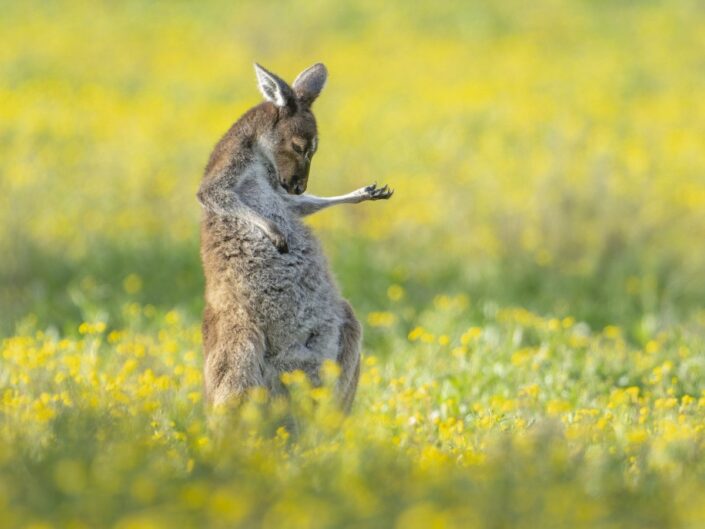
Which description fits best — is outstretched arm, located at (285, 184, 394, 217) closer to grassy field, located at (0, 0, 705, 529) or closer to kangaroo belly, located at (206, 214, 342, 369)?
kangaroo belly, located at (206, 214, 342, 369)

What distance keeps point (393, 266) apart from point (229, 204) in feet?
17.9

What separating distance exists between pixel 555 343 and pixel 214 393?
2943mm

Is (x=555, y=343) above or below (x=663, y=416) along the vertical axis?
below

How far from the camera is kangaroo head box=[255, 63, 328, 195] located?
5051 mm

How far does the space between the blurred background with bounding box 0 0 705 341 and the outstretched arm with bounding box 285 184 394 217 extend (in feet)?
10.8

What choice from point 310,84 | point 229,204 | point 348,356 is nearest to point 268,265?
point 229,204

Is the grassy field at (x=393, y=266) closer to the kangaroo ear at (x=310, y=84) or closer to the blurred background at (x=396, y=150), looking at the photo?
the blurred background at (x=396, y=150)

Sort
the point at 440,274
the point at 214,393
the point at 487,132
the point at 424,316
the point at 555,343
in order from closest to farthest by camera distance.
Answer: the point at 214,393 < the point at 555,343 < the point at 424,316 < the point at 440,274 < the point at 487,132

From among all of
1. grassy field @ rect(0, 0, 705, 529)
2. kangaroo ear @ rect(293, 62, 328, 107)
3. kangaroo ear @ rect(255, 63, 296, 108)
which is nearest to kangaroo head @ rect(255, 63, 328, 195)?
kangaroo ear @ rect(255, 63, 296, 108)

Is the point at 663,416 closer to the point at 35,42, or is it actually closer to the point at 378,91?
the point at 378,91

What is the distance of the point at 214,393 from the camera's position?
490 centimetres

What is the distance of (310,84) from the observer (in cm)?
534

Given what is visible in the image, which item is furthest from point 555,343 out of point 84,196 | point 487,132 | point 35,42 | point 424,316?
point 35,42

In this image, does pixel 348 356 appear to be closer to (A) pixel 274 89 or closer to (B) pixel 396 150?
(A) pixel 274 89
